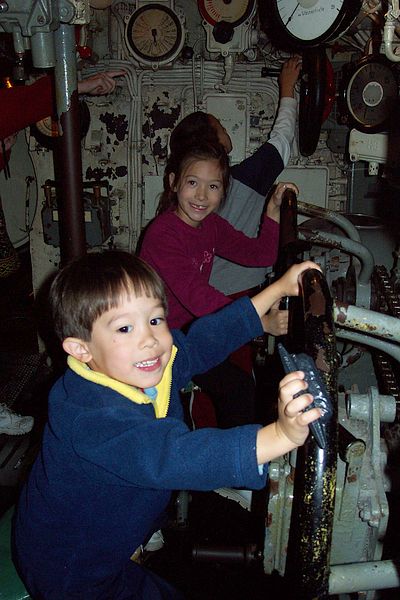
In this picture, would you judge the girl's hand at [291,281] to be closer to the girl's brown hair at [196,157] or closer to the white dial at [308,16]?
the girl's brown hair at [196,157]

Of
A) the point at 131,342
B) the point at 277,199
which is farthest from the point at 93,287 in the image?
the point at 277,199

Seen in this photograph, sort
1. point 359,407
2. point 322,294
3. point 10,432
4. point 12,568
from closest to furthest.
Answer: point 322,294 → point 359,407 → point 12,568 → point 10,432

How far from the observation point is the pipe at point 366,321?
1.17m

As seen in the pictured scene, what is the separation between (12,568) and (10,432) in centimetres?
207

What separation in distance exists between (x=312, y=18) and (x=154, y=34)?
1373 millimetres

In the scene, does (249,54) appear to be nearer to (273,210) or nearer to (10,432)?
(273,210)

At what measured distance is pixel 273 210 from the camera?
236 cm

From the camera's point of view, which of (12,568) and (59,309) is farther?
(12,568)

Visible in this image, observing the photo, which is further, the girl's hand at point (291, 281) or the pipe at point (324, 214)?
Result: the pipe at point (324, 214)

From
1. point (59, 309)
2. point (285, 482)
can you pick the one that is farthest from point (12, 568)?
point (285, 482)

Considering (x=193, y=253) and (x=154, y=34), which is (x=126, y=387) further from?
(x=154, y=34)

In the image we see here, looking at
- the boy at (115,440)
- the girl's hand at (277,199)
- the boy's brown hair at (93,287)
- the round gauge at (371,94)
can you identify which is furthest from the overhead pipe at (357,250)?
the round gauge at (371,94)

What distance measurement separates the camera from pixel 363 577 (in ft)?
3.48

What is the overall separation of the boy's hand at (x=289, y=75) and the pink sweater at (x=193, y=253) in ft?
4.77
